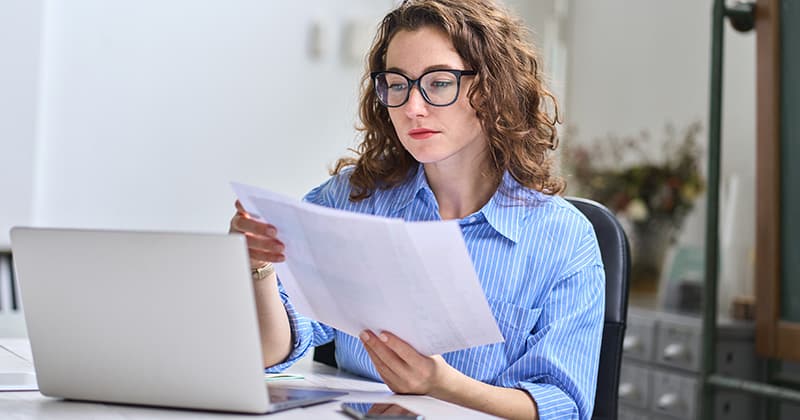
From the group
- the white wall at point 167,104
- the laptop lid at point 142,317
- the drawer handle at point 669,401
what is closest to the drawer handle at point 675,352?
the drawer handle at point 669,401

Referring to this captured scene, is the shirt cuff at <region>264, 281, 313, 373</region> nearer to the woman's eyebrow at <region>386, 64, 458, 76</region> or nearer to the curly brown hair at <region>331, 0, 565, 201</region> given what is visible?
the curly brown hair at <region>331, 0, 565, 201</region>

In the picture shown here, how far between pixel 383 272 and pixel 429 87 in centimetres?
45

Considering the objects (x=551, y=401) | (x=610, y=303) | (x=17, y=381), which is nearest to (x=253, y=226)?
(x=17, y=381)

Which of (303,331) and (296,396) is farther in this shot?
(303,331)

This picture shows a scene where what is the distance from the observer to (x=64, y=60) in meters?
2.95

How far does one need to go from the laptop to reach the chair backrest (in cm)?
59

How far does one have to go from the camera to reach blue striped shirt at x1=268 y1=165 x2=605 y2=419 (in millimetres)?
1254

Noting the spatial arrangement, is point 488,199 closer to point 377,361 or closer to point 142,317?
point 377,361

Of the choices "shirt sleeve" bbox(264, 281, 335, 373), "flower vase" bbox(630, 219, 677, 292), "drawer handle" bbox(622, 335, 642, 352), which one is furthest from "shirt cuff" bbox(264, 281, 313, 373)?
"flower vase" bbox(630, 219, 677, 292)

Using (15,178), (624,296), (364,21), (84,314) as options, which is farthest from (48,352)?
(364,21)

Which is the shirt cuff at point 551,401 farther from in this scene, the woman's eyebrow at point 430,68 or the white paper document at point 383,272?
the woman's eyebrow at point 430,68

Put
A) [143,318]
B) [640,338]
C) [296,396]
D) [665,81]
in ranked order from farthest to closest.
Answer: [665,81], [640,338], [296,396], [143,318]

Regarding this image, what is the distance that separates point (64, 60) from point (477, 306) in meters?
2.35

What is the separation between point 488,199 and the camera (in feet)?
4.75
